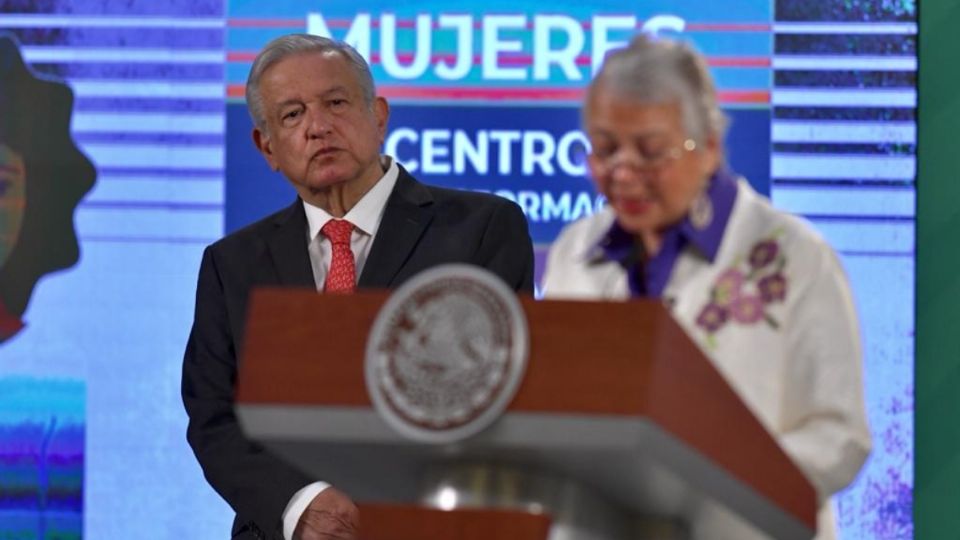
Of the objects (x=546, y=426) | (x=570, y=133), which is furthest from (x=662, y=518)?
(x=570, y=133)

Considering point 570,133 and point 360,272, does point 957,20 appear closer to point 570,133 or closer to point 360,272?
point 570,133

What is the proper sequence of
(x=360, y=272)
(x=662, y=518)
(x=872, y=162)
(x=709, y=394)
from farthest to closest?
(x=872, y=162)
(x=360, y=272)
(x=662, y=518)
(x=709, y=394)

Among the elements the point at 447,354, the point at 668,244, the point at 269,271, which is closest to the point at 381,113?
the point at 269,271

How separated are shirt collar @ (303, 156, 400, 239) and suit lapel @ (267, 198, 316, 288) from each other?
0.06 ft

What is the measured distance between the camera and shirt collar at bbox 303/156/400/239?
10.7 ft

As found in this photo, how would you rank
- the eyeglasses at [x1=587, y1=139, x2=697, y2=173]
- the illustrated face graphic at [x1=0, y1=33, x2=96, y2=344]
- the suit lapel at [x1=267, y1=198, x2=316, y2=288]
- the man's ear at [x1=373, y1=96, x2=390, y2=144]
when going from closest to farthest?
the eyeglasses at [x1=587, y1=139, x2=697, y2=173]
the suit lapel at [x1=267, y1=198, x2=316, y2=288]
the man's ear at [x1=373, y1=96, x2=390, y2=144]
the illustrated face graphic at [x1=0, y1=33, x2=96, y2=344]

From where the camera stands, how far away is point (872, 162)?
14.8ft

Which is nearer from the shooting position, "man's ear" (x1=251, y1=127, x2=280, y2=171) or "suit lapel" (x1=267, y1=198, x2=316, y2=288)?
"suit lapel" (x1=267, y1=198, x2=316, y2=288)

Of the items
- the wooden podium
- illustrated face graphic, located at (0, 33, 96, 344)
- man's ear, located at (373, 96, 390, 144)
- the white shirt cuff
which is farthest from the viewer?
illustrated face graphic, located at (0, 33, 96, 344)

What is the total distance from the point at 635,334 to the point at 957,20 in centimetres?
314

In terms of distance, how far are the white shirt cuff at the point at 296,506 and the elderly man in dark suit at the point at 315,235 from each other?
2cm

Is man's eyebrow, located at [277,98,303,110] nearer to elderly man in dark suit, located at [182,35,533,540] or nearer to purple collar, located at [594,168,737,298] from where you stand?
elderly man in dark suit, located at [182,35,533,540]

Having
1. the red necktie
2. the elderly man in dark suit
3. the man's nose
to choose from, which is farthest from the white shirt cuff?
the man's nose

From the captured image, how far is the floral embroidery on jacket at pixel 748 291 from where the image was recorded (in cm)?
200
